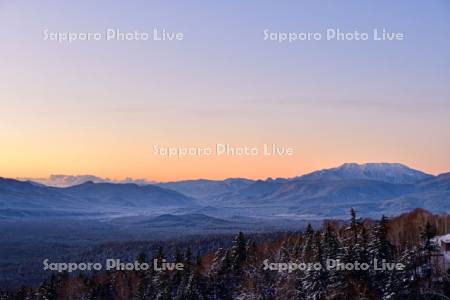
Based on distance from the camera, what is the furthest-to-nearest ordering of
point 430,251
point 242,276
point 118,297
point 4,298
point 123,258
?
point 123,258 → point 4,298 → point 118,297 → point 242,276 → point 430,251

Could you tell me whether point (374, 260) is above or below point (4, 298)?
above

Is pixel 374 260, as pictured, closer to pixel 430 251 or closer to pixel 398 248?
pixel 430 251

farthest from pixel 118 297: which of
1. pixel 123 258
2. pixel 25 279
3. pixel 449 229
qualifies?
pixel 123 258

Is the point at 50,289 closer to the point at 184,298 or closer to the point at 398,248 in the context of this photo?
the point at 184,298

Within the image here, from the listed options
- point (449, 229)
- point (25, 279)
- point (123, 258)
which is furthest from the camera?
point (123, 258)

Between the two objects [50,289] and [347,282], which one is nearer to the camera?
[347,282]

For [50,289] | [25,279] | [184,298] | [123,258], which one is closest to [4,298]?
[50,289]
